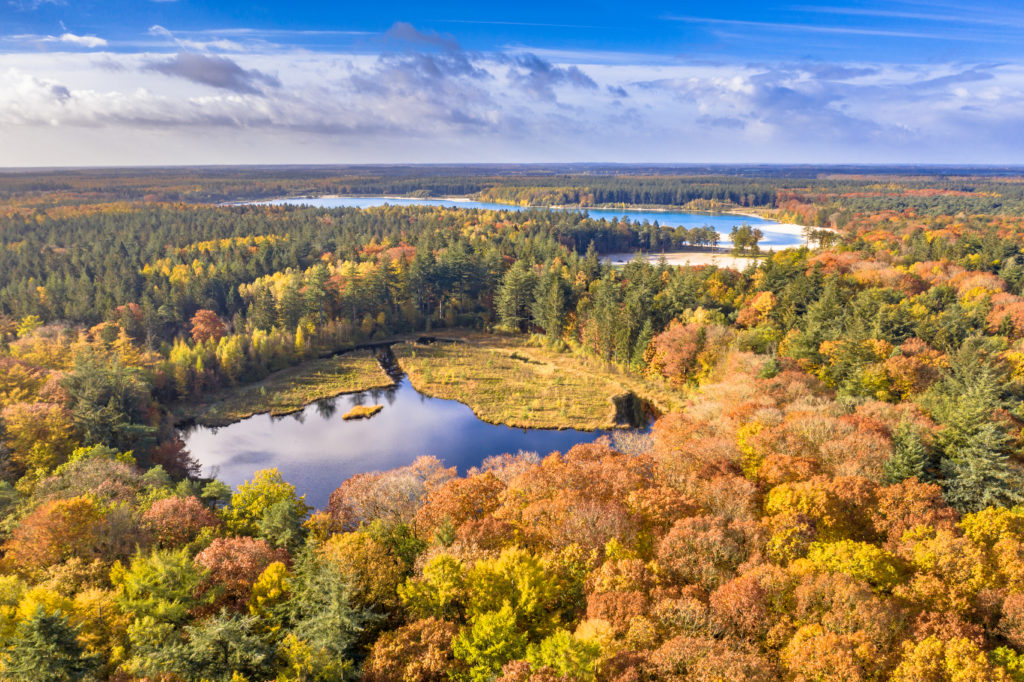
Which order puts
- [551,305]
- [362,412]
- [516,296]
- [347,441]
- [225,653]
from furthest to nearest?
[516,296] → [551,305] → [362,412] → [347,441] → [225,653]

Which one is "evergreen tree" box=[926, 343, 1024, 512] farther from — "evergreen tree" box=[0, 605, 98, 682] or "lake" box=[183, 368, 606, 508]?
"evergreen tree" box=[0, 605, 98, 682]

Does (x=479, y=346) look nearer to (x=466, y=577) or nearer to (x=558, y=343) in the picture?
(x=558, y=343)

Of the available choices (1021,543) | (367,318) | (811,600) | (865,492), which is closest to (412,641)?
(811,600)

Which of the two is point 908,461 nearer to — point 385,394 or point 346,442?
point 346,442

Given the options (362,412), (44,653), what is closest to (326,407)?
(362,412)

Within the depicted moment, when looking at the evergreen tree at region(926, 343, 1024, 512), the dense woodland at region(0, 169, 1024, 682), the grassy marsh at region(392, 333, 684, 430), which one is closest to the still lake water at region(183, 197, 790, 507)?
the grassy marsh at region(392, 333, 684, 430)

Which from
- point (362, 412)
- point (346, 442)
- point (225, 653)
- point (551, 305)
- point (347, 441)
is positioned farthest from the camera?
point (551, 305)

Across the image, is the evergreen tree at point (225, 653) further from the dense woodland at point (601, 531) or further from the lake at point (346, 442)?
the lake at point (346, 442)
